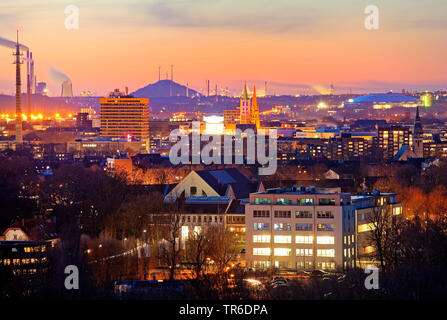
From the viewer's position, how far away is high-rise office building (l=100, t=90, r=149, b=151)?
110562mm

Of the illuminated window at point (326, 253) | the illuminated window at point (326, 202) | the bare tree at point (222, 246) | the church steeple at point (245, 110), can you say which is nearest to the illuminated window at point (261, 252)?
the bare tree at point (222, 246)

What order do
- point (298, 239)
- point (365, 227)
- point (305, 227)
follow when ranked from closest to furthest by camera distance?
point (298, 239) → point (305, 227) → point (365, 227)

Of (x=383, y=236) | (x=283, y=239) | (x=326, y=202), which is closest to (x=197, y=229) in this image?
(x=283, y=239)

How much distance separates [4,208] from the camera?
127 feet

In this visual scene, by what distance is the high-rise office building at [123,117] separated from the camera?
110562 mm

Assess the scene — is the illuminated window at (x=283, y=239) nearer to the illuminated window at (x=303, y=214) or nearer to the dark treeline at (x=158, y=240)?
the illuminated window at (x=303, y=214)

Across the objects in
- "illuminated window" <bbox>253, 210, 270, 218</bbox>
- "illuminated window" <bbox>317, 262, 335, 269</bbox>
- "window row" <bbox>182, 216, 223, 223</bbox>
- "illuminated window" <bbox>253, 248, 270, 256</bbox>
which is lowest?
"illuminated window" <bbox>317, 262, 335, 269</bbox>

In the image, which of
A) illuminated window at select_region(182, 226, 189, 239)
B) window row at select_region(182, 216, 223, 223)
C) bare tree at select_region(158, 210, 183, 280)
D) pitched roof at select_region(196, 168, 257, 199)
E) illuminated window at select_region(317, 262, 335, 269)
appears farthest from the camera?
pitched roof at select_region(196, 168, 257, 199)

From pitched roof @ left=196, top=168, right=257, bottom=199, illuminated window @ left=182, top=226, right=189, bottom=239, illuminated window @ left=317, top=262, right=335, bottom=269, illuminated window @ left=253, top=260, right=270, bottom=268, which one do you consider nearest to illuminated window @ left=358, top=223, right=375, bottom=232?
illuminated window @ left=317, top=262, right=335, bottom=269

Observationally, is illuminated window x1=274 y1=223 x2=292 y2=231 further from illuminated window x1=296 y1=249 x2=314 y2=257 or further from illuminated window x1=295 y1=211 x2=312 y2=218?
illuminated window x1=296 y1=249 x2=314 y2=257

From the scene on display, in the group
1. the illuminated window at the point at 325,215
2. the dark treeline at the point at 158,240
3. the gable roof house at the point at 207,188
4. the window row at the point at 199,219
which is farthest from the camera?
the gable roof house at the point at 207,188

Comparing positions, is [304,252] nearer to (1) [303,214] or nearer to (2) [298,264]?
(2) [298,264]

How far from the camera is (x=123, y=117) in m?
112

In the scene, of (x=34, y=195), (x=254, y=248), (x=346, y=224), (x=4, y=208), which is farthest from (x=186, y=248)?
(x=34, y=195)
